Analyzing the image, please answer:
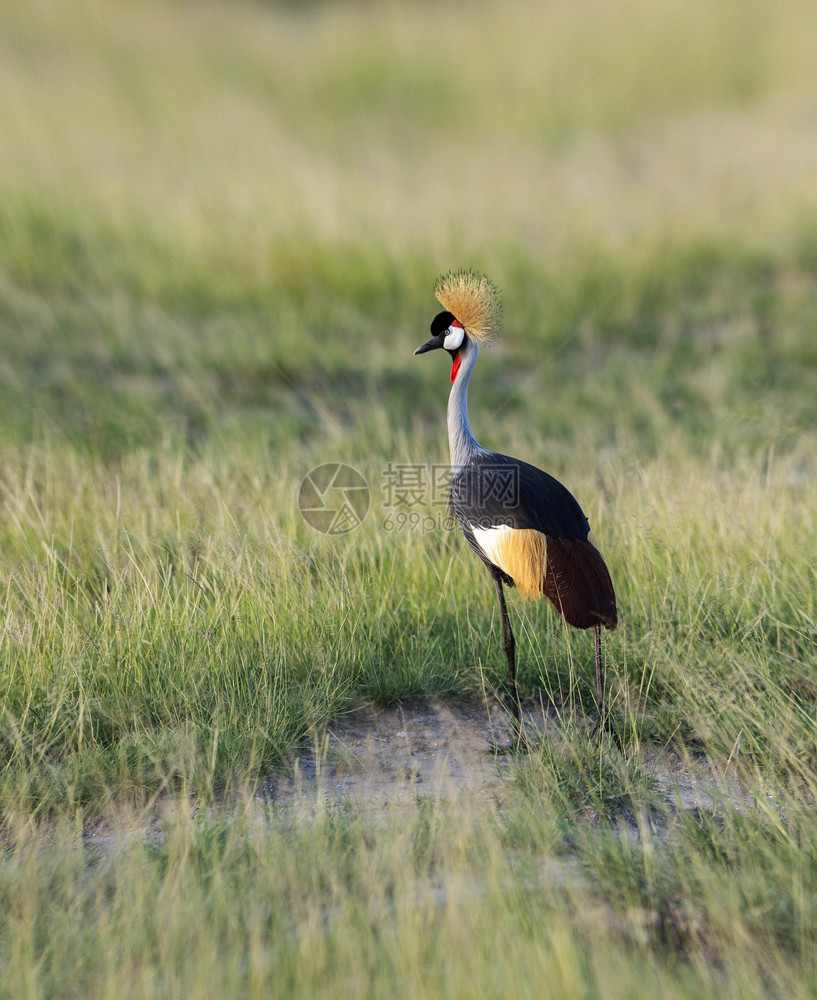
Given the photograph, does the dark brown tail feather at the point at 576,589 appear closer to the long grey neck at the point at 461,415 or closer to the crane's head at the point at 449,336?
the long grey neck at the point at 461,415

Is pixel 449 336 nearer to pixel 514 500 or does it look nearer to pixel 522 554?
pixel 514 500

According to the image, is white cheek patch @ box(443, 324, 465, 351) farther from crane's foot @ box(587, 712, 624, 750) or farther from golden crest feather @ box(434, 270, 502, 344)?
crane's foot @ box(587, 712, 624, 750)

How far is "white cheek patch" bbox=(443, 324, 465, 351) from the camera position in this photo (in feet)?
10.0

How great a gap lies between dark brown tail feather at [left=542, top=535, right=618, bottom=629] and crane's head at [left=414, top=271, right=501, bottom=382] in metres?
0.71

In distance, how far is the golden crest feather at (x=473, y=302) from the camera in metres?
2.98

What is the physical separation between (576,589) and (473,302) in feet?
3.31

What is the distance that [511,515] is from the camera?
290 centimetres

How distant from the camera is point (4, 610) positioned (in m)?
3.42

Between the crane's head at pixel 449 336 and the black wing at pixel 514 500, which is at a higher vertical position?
the crane's head at pixel 449 336

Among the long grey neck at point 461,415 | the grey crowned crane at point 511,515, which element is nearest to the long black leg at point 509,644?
the grey crowned crane at point 511,515

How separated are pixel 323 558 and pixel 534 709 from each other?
1112 millimetres

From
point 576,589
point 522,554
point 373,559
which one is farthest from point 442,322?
point 373,559

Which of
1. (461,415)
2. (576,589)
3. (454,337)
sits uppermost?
(454,337)

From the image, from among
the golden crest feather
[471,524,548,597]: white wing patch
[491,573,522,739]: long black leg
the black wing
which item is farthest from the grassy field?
the golden crest feather
